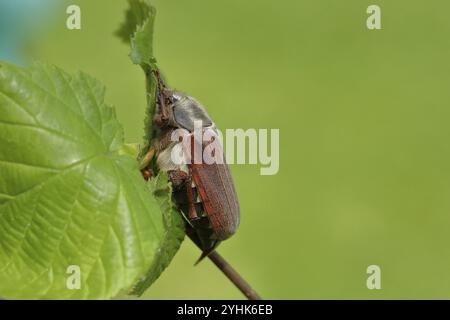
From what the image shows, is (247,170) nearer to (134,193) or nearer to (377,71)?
(377,71)

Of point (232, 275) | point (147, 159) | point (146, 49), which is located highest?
point (146, 49)

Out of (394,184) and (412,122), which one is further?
(412,122)

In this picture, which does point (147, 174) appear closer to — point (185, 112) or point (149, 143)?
point (149, 143)

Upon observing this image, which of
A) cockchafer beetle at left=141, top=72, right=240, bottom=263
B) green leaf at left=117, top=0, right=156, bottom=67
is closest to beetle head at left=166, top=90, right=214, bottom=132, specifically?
cockchafer beetle at left=141, top=72, right=240, bottom=263

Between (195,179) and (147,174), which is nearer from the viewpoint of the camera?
(147,174)

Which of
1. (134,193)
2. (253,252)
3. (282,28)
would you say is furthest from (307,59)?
(134,193)

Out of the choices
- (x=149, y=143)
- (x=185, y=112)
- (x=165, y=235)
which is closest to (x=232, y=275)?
(x=165, y=235)
